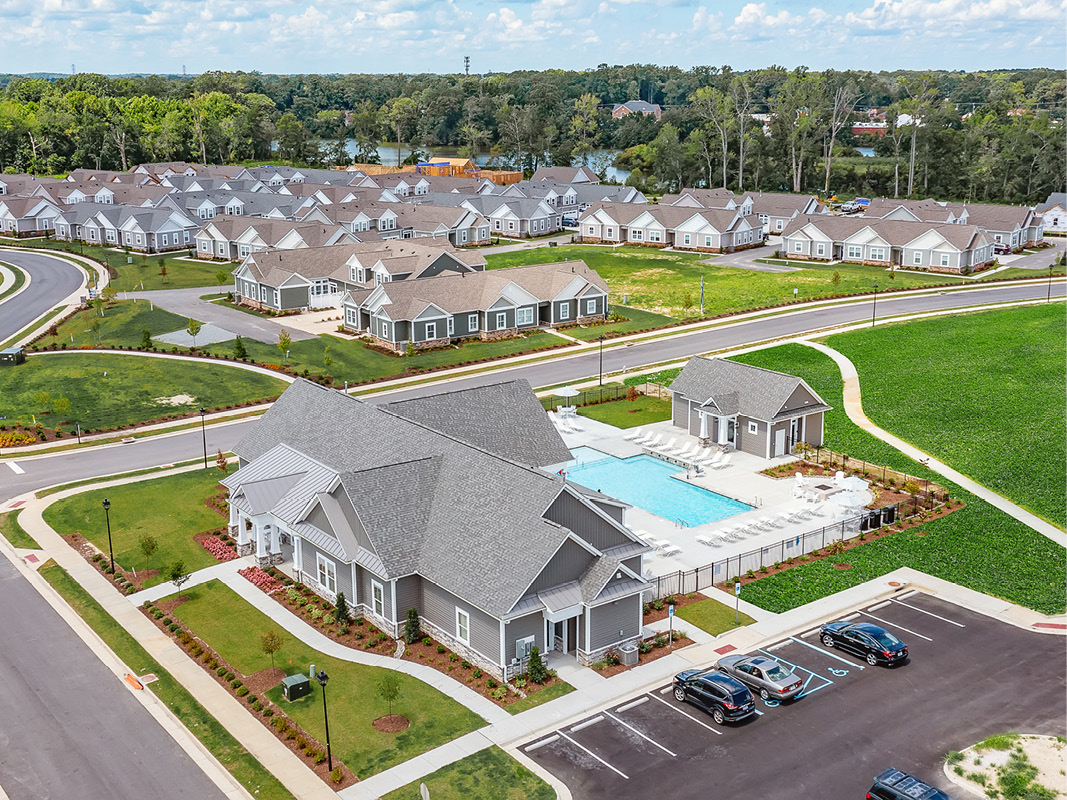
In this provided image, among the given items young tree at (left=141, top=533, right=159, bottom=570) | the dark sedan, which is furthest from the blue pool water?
young tree at (left=141, top=533, right=159, bottom=570)

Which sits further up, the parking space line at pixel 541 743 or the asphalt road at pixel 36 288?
the asphalt road at pixel 36 288

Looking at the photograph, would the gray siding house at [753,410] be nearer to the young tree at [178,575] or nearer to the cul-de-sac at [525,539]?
the cul-de-sac at [525,539]

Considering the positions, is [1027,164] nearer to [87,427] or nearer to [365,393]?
[365,393]

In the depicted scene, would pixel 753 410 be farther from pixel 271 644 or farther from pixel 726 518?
pixel 271 644

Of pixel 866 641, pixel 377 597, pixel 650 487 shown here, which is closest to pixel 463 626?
pixel 377 597

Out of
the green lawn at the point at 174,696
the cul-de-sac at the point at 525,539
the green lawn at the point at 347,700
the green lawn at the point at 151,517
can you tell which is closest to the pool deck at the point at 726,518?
the cul-de-sac at the point at 525,539

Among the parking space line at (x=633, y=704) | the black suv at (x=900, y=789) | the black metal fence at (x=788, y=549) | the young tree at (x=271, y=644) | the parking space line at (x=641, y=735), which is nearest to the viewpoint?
the black suv at (x=900, y=789)

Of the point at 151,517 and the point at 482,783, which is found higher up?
the point at 151,517
